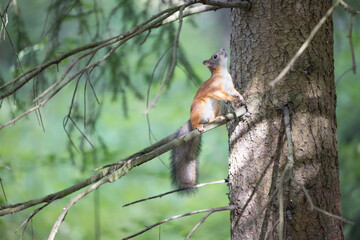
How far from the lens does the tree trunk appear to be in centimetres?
181

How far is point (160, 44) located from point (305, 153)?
173 cm

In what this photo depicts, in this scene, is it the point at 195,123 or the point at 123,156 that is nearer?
the point at 195,123

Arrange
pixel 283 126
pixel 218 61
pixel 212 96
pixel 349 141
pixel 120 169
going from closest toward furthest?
pixel 120 169 → pixel 283 126 → pixel 212 96 → pixel 218 61 → pixel 349 141

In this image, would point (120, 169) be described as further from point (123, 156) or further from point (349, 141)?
point (123, 156)

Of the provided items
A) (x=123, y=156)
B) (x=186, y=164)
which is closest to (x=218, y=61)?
(x=186, y=164)

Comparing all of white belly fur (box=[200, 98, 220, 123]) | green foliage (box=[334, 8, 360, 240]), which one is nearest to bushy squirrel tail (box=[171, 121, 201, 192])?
white belly fur (box=[200, 98, 220, 123])

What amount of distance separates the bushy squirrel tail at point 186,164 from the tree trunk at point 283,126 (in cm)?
41

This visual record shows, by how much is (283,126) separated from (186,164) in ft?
2.26

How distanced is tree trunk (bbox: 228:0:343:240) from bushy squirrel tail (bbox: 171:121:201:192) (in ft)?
1.33

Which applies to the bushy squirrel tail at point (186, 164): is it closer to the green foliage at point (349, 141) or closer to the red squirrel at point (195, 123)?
the red squirrel at point (195, 123)

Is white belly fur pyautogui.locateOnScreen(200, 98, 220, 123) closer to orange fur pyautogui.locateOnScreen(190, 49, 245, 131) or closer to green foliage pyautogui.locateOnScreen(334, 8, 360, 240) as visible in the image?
orange fur pyautogui.locateOnScreen(190, 49, 245, 131)

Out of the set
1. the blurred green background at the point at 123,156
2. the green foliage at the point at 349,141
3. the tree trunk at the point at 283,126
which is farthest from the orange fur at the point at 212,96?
the green foliage at the point at 349,141

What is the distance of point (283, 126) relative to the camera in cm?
183

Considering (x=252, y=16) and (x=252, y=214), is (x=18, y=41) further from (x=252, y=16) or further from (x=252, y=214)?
(x=252, y=214)
